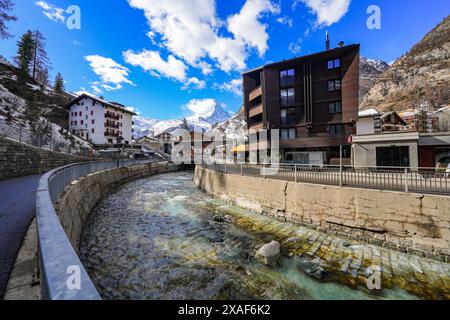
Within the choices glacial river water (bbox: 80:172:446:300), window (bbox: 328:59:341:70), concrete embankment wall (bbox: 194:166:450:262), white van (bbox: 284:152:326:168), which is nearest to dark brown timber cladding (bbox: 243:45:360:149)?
window (bbox: 328:59:341:70)

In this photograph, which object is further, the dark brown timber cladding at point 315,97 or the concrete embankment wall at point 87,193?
the dark brown timber cladding at point 315,97

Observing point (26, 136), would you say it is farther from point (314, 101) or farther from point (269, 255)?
point (314, 101)

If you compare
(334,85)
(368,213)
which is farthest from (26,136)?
(334,85)

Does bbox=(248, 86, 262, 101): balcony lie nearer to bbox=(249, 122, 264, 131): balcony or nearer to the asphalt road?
bbox=(249, 122, 264, 131): balcony

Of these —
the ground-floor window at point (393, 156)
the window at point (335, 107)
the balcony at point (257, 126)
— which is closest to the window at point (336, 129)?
the window at point (335, 107)

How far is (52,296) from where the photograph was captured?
1209mm

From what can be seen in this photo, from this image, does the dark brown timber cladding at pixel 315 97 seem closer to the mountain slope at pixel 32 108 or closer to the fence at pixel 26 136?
the fence at pixel 26 136

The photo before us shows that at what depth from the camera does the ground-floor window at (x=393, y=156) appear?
1841 cm

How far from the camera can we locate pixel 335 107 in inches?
1061

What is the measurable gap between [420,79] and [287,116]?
74.0 meters

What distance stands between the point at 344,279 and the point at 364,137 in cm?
1882

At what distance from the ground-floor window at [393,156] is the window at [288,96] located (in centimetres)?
1318

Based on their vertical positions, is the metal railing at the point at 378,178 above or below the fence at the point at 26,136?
below

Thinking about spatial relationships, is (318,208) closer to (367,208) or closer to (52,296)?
(367,208)
